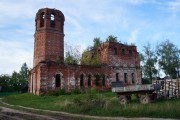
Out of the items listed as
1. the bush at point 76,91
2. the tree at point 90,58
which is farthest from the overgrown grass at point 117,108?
the tree at point 90,58

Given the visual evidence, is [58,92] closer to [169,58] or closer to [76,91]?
[76,91]

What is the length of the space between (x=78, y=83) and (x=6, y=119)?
1698 centimetres

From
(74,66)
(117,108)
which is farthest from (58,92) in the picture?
(117,108)

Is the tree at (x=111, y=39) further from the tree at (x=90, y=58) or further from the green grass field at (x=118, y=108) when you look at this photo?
the green grass field at (x=118, y=108)

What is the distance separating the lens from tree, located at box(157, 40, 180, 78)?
47.4 meters

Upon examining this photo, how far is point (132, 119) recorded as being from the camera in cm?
1152

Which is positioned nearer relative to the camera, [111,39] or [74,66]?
[74,66]

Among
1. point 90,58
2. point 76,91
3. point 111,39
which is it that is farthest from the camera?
point 111,39

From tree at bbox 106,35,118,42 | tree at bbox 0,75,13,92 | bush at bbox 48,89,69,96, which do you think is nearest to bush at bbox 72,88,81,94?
bush at bbox 48,89,69,96

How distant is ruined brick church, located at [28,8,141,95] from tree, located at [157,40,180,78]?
1403cm

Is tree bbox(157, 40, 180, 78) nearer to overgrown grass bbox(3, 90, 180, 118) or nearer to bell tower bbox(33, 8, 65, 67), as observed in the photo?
bell tower bbox(33, 8, 65, 67)

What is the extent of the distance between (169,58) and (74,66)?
26.3 m

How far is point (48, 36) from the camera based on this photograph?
3459cm

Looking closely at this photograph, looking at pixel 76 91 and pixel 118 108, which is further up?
pixel 76 91
